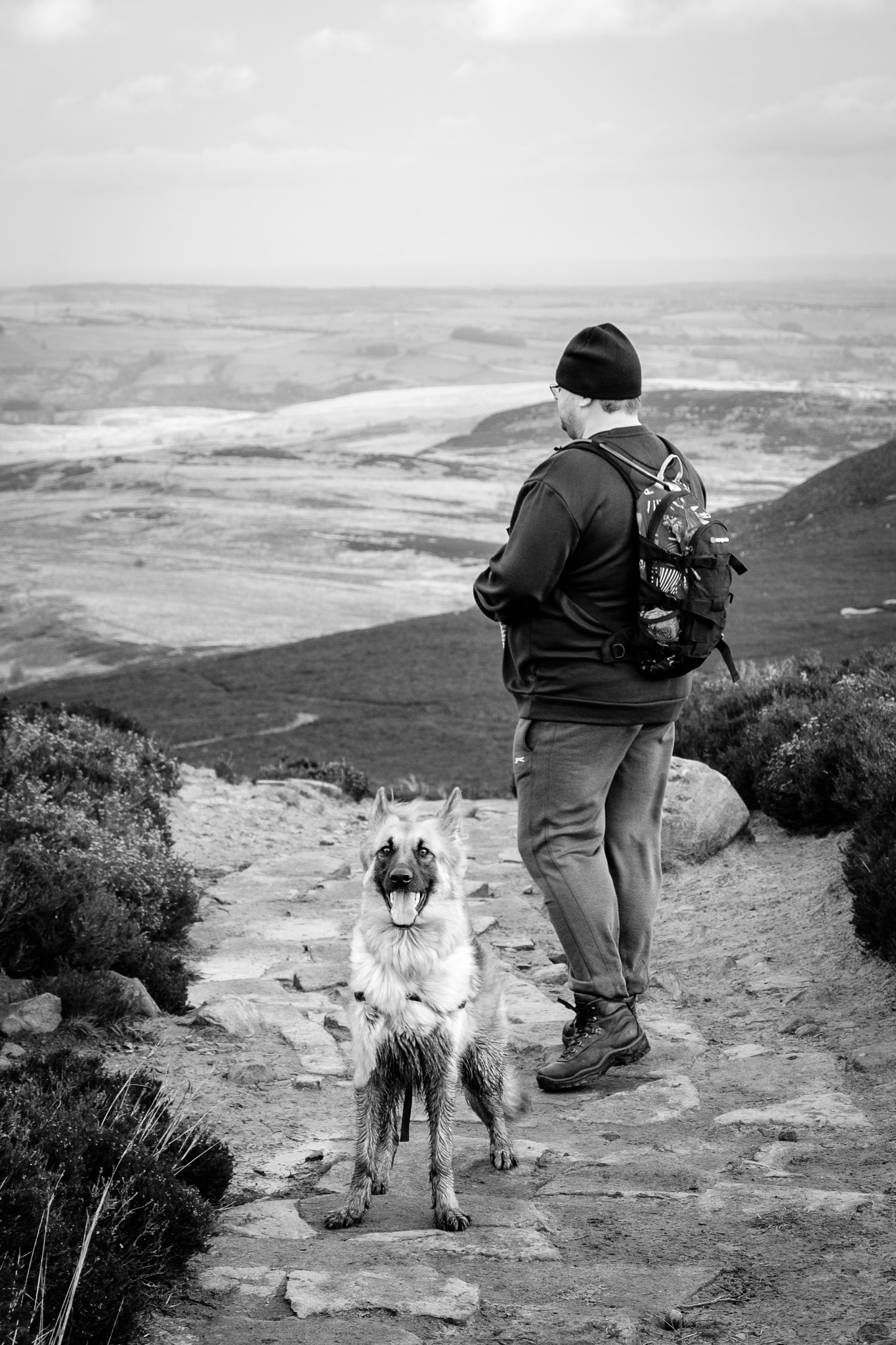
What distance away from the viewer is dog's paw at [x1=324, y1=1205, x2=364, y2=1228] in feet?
14.1

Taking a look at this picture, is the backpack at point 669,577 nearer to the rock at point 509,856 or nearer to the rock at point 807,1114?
the rock at point 807,1114

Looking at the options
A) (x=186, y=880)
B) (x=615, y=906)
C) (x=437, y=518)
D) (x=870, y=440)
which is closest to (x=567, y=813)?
(x=615, y=906)

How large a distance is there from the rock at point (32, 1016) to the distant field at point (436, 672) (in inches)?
405

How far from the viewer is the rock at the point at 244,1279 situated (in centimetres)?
385

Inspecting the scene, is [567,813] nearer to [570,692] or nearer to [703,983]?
[570,692]

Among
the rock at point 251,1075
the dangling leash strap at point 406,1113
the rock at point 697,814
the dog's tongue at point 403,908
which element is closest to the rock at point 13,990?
the rock at point 251,1075

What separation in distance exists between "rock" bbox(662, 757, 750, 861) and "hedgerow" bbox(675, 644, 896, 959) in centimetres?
32

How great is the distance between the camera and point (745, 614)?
115ft

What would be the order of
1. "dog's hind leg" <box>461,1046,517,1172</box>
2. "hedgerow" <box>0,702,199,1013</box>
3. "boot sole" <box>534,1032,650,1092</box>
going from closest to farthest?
"dog's hind leg" <box>461,1046,517,1172</box>
"boot sole" <box>534,1032,650,1092</box>
"hedgerow" <box>0,702,199,1013</box>

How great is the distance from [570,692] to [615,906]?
1032 millimetres

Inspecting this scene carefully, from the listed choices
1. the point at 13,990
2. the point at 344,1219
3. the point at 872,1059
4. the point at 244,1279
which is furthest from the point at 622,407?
the point at 13,990

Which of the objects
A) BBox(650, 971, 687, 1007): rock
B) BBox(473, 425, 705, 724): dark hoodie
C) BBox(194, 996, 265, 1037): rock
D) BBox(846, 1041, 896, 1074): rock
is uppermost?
BBox(473, 425, 705, 724): dark hoodie

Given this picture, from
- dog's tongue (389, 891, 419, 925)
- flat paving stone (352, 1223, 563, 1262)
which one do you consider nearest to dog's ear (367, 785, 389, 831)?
dog's tongue (389, 891, 419, 925)

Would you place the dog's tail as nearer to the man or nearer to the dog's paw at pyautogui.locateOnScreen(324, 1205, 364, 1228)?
the man
